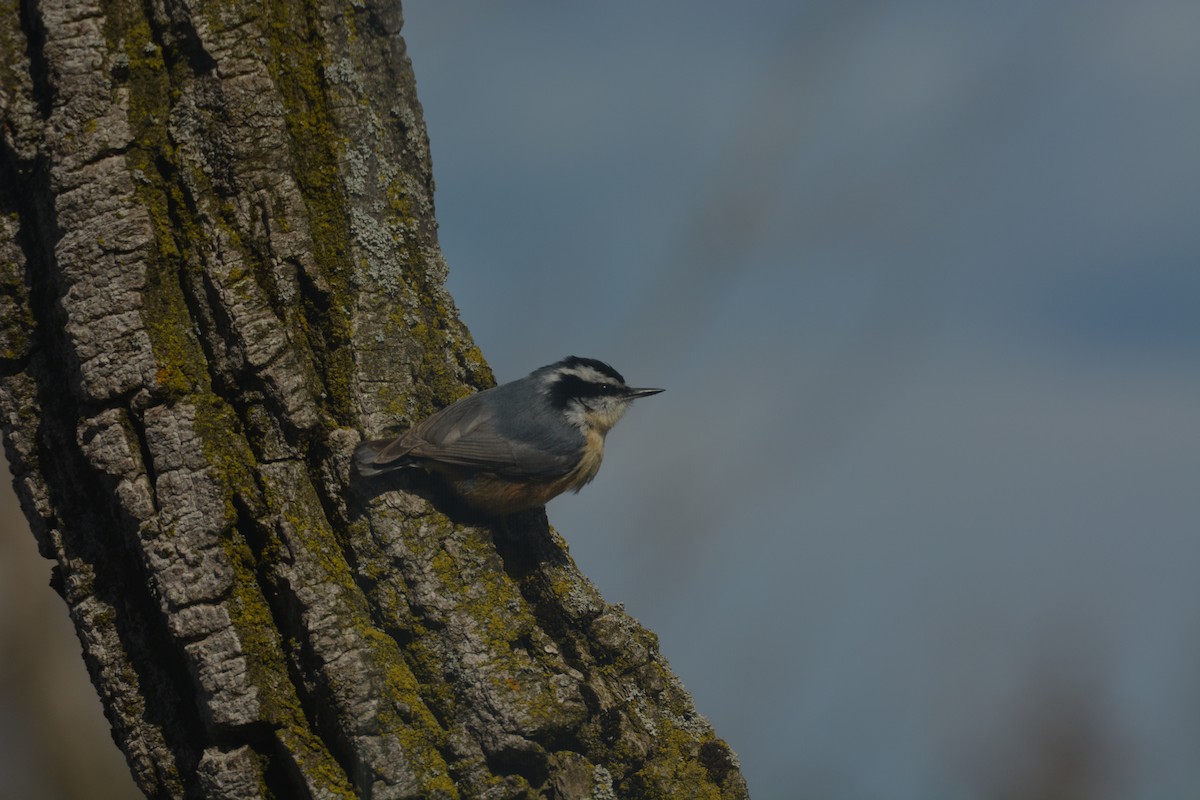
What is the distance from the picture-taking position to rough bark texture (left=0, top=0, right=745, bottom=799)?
2.03 metres

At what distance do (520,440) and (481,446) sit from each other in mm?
309

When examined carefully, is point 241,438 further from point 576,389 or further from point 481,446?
point 576,389

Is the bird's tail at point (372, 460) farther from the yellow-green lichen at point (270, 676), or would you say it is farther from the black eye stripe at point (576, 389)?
the black eye stripe at point (576, 389)

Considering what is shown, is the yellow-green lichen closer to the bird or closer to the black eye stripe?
the bird

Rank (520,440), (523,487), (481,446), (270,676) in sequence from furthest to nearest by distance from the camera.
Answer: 1. (520,440)
2. (523,487)
3. (481,446)
4. (270,676)

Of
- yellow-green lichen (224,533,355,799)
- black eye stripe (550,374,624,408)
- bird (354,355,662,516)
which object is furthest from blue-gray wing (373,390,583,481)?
yellow-green lichen (224,533,355,799)

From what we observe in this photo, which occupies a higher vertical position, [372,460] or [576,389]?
[576,389]

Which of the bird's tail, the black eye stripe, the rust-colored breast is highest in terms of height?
the black eye stripe

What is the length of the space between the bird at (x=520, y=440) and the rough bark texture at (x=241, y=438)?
67 mm

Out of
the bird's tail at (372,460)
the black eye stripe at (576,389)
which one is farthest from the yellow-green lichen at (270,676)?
the black eye stripe at (576,389)

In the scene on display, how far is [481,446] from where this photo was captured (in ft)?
8.96

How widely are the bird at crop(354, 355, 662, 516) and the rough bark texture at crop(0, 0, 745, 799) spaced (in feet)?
0.22

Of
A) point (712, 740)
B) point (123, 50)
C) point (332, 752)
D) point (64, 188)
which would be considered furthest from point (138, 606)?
point (712, 740)

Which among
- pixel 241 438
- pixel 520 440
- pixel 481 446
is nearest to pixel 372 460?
pixel 241 438
